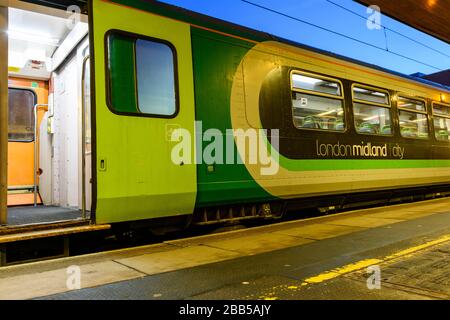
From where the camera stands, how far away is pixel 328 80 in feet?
23.2

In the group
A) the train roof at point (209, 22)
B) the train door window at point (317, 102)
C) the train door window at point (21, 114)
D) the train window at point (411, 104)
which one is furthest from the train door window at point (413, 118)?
the train door window at point (21, 114)

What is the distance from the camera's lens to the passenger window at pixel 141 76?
14.8 feet

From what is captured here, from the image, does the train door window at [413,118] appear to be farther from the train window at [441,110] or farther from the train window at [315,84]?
the train window at [315,84]

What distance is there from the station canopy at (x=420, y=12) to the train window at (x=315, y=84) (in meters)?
2.47

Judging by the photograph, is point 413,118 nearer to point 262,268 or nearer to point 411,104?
point 411,104

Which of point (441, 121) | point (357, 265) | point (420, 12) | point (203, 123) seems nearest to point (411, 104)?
point (441, 121)

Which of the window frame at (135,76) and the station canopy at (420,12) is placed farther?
the station canopy at (420,12)

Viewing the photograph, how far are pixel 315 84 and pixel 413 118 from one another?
3.65 m

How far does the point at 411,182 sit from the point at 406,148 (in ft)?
2.69

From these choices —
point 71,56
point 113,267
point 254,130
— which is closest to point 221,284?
point 113,267

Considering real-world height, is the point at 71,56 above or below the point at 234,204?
above

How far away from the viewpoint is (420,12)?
32.0 feet
